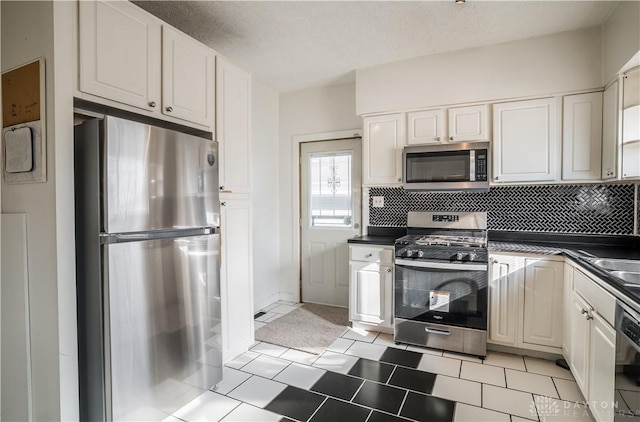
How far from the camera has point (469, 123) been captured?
297 centimetres

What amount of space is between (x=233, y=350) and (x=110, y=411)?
43.1 inches

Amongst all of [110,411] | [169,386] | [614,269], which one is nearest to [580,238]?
[614,269]

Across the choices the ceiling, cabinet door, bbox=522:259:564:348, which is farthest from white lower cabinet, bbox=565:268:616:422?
the ceiling

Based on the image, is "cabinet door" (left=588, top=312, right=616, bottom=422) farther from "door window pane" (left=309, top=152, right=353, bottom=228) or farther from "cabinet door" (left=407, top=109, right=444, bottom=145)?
"door window pane" (left=309, top=152, right=353, bottom=228)

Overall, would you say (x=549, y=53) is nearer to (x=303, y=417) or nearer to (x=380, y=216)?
(x=380, y=216)

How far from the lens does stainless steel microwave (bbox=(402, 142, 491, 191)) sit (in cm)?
286

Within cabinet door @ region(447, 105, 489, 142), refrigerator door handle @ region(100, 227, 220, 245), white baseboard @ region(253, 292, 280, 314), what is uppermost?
cabinet door @ region(447, 105, 489, 142)

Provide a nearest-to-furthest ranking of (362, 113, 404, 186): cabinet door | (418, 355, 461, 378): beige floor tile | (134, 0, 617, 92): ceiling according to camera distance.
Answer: (134, 0, 617, 92): ceiling → (418, 355, 461, 378): beige floor tile → (362, 113, 404, 186): cabinet door

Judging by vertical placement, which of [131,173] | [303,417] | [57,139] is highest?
[57,139]

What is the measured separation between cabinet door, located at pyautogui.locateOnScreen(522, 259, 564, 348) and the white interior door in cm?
178

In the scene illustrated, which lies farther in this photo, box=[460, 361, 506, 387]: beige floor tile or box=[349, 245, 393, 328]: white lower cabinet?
box=[349, 245, 393, 328]: white lower cabinet

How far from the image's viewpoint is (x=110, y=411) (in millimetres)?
1581

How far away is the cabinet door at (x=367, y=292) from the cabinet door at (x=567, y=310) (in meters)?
1.32

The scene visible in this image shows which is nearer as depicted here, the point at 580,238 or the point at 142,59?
the point at 142,59
